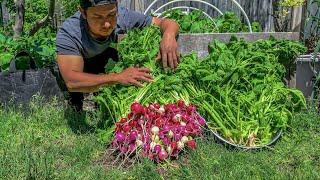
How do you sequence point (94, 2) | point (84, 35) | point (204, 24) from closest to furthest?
point (94, 2), point (84, 35), point (204, 24)

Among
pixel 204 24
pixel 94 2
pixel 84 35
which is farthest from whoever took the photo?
pixel 204 24

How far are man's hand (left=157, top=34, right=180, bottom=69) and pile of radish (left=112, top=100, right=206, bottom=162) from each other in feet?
1.20

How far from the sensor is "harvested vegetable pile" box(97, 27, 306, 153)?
336 cm

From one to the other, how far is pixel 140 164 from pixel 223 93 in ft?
2.70

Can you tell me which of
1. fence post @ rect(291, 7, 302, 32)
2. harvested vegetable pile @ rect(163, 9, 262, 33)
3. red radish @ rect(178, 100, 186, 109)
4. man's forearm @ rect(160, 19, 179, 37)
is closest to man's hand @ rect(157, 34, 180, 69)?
man's forearm @ rect(160, 19, 179, 37)

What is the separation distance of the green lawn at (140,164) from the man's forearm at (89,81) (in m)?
0.36

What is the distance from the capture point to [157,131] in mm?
3088

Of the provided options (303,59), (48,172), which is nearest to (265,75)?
(303,59)

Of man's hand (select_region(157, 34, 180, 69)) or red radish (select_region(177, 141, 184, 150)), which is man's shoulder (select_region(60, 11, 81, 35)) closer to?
man's hand (select_region(157, 34, 180, 69))

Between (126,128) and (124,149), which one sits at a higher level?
(126,128)

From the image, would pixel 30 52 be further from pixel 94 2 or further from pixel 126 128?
pixel 126 128

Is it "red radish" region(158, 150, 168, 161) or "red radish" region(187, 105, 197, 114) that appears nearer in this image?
"red radish" region(158, 150, 168, 161)

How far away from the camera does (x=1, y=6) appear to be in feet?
30.8

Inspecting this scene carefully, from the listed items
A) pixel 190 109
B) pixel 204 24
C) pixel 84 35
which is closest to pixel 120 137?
pixel 190 109
